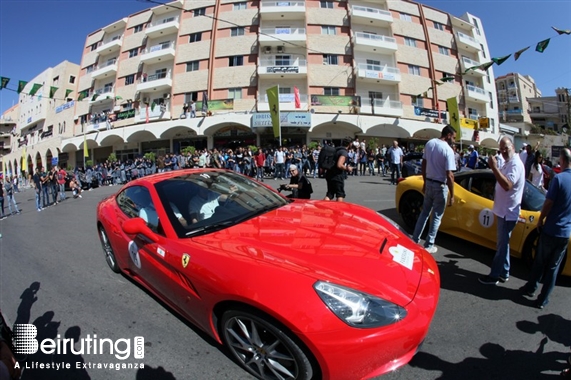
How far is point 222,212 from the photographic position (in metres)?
2.52

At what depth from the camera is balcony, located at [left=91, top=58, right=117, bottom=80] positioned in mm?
31531

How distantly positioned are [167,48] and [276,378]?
109 ft

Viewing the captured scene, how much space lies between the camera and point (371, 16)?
27062 mm

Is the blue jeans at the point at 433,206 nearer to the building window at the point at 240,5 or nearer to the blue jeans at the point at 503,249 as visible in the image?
the blue jeans at the point at 503,249

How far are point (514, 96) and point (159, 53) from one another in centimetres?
6822

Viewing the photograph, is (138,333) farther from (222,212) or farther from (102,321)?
(222,212)

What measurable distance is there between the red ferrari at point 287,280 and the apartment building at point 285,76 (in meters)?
22.1

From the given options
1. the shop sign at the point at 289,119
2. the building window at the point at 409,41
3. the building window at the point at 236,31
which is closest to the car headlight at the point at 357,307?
the shop sign at the point at 289,119

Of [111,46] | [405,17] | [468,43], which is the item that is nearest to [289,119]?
[405,17]

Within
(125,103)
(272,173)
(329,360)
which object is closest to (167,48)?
(125,103)

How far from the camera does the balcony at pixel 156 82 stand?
27469 mm

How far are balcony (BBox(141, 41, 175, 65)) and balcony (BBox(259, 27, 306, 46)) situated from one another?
396 inches

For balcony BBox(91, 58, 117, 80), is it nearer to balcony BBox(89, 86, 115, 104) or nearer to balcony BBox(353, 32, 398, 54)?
balcony BBox(89, 86, 115, 104)

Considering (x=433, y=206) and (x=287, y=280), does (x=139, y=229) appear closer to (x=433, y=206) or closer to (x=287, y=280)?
(x=287, y=280)
